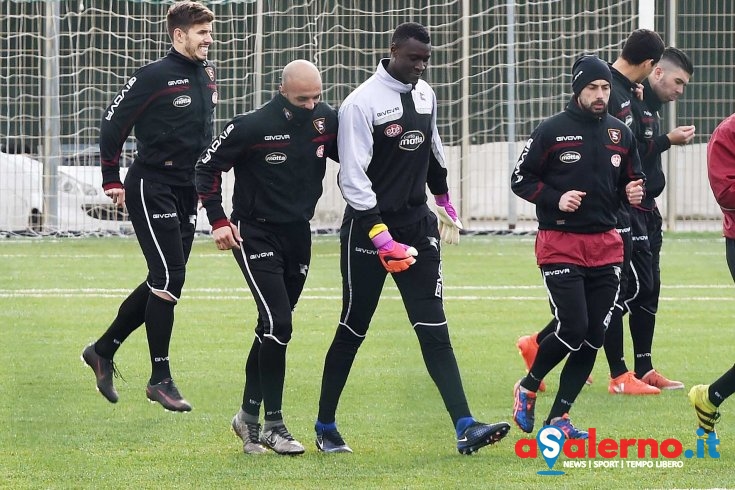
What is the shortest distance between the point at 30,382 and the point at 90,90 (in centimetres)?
1132

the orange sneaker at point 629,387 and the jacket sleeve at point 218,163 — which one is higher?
the jacket sleeve at point 218,163

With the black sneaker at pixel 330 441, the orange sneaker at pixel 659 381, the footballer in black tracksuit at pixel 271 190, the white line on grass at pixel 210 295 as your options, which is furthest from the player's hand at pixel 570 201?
the white line on grass at pixel 210 295

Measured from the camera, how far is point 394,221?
694 cm

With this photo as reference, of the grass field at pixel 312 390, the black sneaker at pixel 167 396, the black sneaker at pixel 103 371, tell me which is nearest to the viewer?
the grass field at pixel 312 390

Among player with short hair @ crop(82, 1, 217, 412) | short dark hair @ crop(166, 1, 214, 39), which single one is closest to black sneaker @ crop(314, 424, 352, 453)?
player with short hair @ crop(82, 1, 217, 412)

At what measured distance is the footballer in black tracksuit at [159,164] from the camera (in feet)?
26.7

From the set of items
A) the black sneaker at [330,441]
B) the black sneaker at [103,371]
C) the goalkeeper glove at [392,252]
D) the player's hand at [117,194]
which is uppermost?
the player's hand at [117,194]

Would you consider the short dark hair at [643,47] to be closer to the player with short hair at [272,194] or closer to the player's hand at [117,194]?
the player with short hair at [272,194]

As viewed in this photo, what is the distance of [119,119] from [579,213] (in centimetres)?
276

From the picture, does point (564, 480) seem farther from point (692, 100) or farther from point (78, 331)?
point (692, 100)

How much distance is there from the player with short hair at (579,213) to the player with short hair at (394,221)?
1.92ft

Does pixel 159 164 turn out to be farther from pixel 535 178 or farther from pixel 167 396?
pixel 535 178

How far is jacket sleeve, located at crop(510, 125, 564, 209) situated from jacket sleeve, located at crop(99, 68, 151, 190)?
226 centimetres

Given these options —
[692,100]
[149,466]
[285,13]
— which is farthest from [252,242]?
[692,100]
